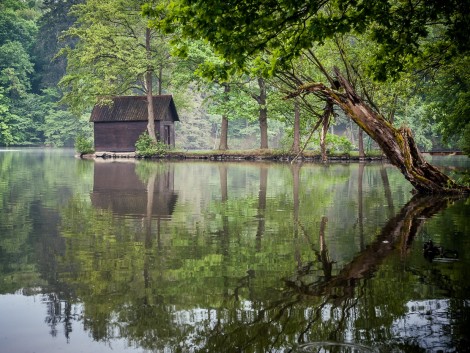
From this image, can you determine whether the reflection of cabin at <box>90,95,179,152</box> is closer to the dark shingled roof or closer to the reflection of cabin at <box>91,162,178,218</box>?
the dark shingled roof

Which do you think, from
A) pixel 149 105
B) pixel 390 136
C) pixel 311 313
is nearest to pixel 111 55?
pixel 149 105

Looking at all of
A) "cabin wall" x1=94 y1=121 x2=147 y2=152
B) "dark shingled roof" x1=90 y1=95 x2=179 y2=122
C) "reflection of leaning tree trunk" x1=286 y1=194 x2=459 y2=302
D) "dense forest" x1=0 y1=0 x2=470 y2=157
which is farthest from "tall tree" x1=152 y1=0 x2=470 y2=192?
"cabin wall" x1=94 y1=121 x2=147 y2=152

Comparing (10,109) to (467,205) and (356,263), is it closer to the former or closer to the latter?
(467,205)

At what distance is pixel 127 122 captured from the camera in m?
61.7

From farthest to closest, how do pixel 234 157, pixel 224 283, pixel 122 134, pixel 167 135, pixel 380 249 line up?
1. pixel 167 135
2. pixel 122 134
3. pixel 234 157
4. pixel 380 249
5. pixel 224 283

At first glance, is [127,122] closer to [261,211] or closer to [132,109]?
[132,109]

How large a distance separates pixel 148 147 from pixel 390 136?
38.6 m

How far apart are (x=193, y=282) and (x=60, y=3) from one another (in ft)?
292

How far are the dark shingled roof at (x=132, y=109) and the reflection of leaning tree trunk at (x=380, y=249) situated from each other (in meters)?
45.1

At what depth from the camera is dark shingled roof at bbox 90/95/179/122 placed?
6075 cm

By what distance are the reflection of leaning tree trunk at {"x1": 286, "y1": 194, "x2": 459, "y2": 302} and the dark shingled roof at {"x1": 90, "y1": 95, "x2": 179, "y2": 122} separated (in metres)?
45.1

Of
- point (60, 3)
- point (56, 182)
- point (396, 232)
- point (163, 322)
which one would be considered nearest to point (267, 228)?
point (396, 232)

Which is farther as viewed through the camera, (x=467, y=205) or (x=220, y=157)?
(x=220, y=157)

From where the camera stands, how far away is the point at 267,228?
12914 mm
